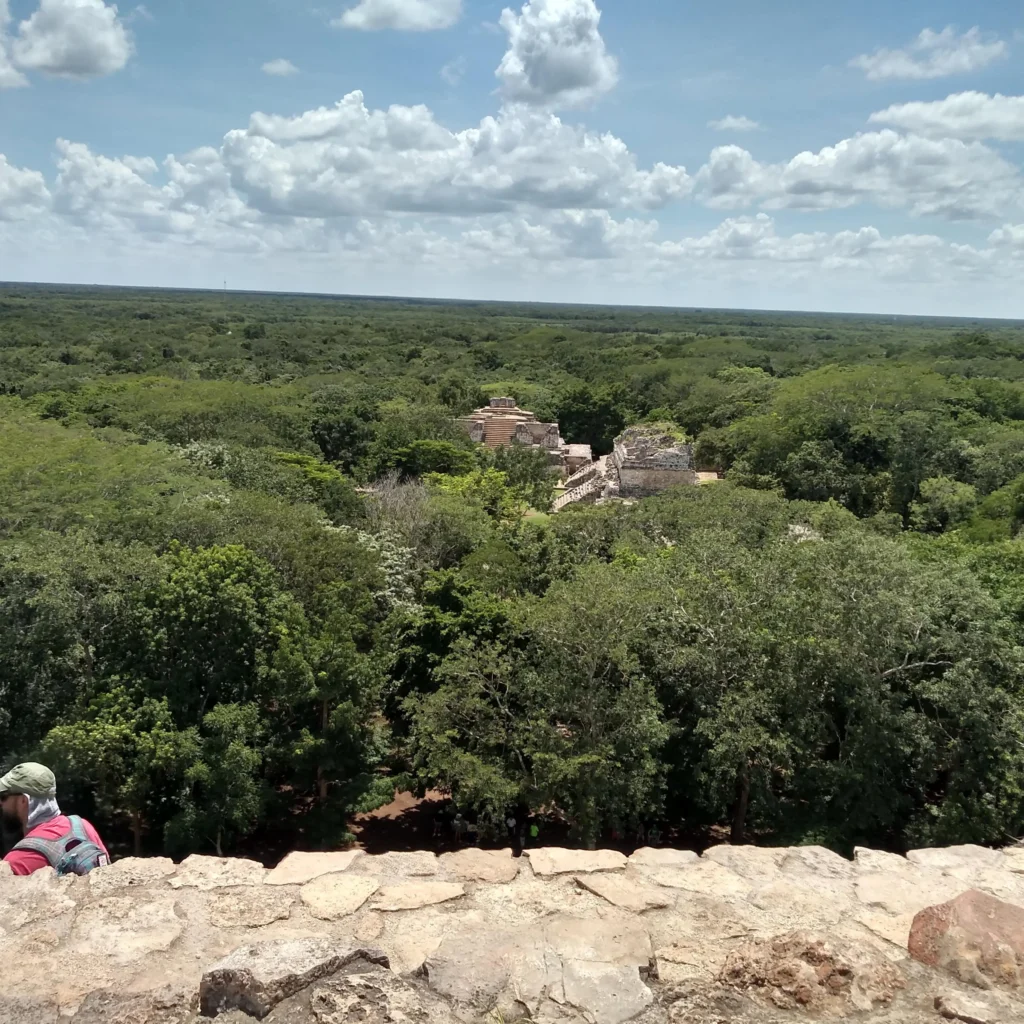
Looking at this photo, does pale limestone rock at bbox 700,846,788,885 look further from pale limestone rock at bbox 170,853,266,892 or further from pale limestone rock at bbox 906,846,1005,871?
pale limestone rock at bbox 170,853,266,892

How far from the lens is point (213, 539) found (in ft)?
44.8

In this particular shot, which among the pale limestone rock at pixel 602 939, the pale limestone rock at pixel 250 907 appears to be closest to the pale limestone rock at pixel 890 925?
the pale limestone rock at pixel 602 939

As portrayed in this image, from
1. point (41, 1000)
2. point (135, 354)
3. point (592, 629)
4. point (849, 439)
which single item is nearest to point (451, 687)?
point (592, 629)

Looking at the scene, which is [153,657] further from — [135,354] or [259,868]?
[135,354]

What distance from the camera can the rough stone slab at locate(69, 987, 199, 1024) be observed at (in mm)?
2789

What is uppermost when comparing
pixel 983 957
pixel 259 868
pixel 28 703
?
pixel 983 957

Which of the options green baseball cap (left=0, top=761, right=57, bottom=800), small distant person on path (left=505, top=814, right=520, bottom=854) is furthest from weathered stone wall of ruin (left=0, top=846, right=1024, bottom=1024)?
small distant person on path (left=505, top=814, right=520, bottom=854)

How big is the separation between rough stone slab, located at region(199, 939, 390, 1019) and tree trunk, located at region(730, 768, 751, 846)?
7.93m

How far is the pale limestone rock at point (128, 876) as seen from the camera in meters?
3.56

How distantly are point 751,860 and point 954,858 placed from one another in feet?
3.45

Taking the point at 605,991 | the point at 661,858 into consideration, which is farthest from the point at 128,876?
the point at 661,858

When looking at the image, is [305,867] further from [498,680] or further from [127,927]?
[498,680]

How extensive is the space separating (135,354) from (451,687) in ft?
213

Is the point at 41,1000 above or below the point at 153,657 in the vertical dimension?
above
